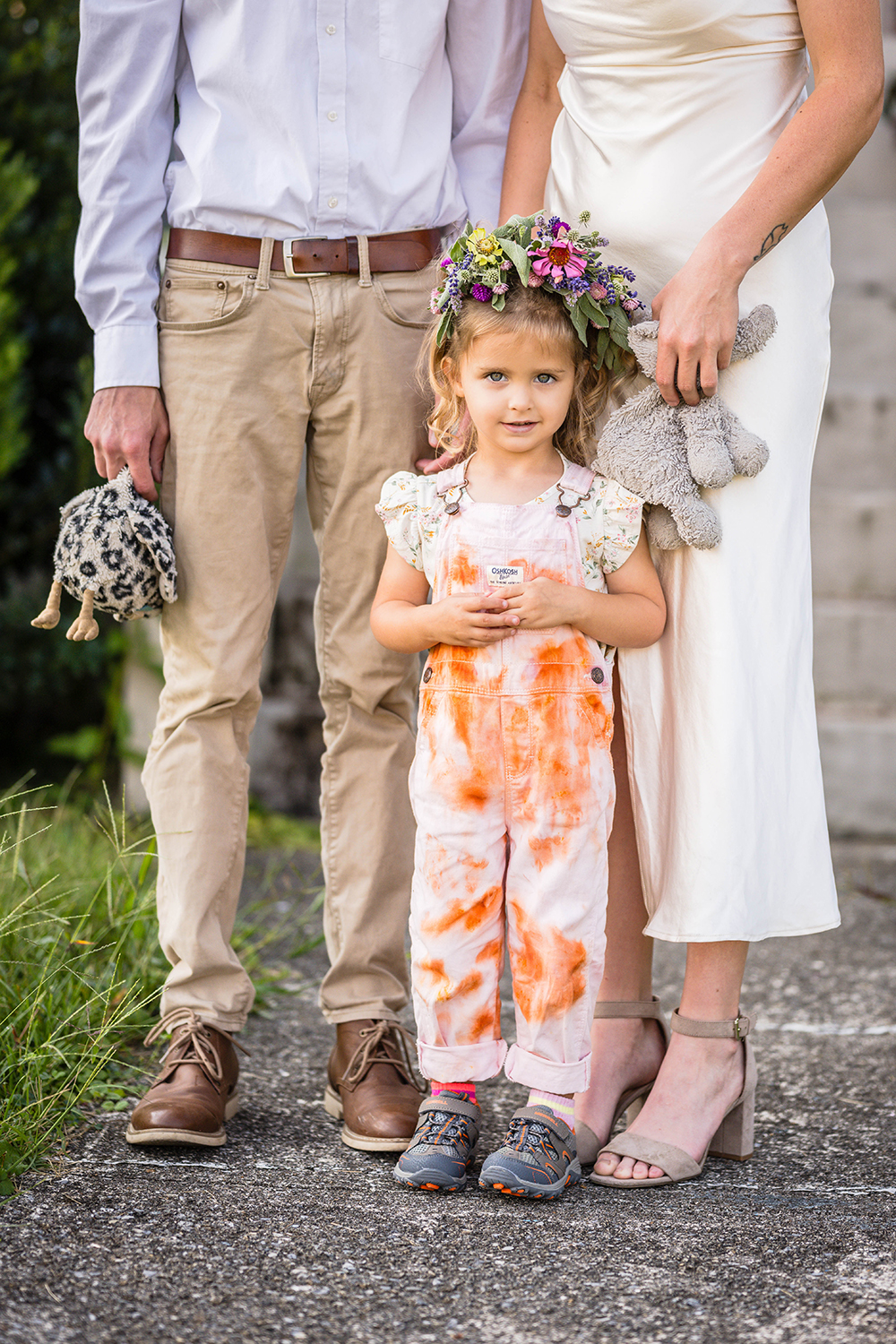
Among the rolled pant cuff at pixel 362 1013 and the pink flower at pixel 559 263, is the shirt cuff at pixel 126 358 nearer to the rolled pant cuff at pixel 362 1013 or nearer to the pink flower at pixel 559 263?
the pink flower at pixel 559 263

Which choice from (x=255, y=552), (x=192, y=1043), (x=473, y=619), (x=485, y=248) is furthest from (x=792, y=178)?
(x=192, y=1043)

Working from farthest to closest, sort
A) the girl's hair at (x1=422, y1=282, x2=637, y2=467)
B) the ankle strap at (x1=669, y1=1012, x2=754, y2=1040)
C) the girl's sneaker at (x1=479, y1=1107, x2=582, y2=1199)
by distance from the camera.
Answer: the ankle strap at (x1=669, y1=1012, x2=754, y2=1040) → the girl's hair at (x1=422, y1=282, x2=637, y2=467) → the girl's sneaker at (x1=479, y1=1107, x2=582, y2=1199)

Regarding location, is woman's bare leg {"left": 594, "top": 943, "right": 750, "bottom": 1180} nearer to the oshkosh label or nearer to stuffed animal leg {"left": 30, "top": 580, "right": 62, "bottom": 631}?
the oshkosh label

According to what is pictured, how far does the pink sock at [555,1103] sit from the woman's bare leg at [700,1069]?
0.11 metres

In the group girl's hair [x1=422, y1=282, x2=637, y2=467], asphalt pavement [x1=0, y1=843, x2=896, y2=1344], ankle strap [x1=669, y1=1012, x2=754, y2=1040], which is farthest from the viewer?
ankle strap [x1=669, y1=1012, x2=754, y2=1040]

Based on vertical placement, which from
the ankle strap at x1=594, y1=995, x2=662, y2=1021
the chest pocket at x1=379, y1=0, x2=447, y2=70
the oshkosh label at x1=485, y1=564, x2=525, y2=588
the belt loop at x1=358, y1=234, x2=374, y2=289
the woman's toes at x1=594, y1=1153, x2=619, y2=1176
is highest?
the chest pocket at x1=379, y1=0, x2=447, y2=70

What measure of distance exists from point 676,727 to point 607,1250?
76 cm

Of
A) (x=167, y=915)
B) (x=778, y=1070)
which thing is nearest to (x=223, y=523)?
(x=167, y=915)

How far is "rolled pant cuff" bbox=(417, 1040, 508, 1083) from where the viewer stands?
2049 millimetres

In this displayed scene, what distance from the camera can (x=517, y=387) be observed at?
79.9 inches

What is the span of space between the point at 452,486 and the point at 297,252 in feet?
1.57

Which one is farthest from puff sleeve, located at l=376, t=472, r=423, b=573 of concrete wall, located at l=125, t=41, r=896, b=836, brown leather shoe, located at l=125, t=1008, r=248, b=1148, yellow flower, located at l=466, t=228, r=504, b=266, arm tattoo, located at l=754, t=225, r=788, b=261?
concrete wall, located at l=125, t=41, r=896, b=836

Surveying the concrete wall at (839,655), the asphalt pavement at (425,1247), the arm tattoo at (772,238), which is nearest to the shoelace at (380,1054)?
the asphalt pavement at (425,1247)

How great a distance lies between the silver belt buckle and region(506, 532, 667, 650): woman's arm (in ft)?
2.12
